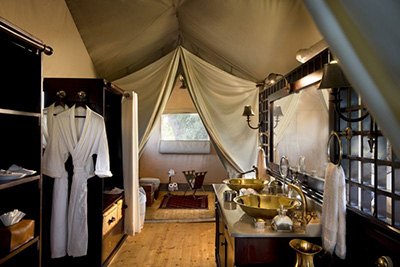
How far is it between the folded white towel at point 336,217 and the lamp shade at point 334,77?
0.42 m

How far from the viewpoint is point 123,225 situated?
10.9 ft

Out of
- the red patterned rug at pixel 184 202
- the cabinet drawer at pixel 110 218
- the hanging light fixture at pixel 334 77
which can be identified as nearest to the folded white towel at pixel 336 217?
the hanging light fixture at pixel 334 77

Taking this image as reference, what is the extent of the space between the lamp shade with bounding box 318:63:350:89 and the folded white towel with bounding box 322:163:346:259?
0.42 meters

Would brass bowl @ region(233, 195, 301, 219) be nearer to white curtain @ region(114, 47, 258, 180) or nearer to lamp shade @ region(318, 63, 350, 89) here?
lamp shade @ region(318, 63, 350, 89)

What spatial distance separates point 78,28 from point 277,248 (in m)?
2.96

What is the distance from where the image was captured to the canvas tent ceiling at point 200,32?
7.21ft

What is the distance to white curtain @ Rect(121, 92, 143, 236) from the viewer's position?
3189 mm

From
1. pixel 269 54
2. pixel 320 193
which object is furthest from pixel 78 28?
pixel 320 193

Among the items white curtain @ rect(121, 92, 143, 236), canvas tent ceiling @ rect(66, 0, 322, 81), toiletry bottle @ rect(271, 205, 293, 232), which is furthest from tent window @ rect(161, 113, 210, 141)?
toiletry bottle @ rect(271, 205, 293, 232)

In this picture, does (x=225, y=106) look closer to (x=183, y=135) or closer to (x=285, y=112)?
(x=285, y=112)

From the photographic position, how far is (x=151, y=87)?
3797mm

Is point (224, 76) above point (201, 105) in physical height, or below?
above

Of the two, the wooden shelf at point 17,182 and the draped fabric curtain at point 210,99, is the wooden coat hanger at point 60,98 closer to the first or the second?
the wooden shelf at point 17,182

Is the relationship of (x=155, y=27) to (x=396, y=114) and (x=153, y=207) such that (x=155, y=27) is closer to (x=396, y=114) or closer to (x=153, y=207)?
(x=153, y=207)
